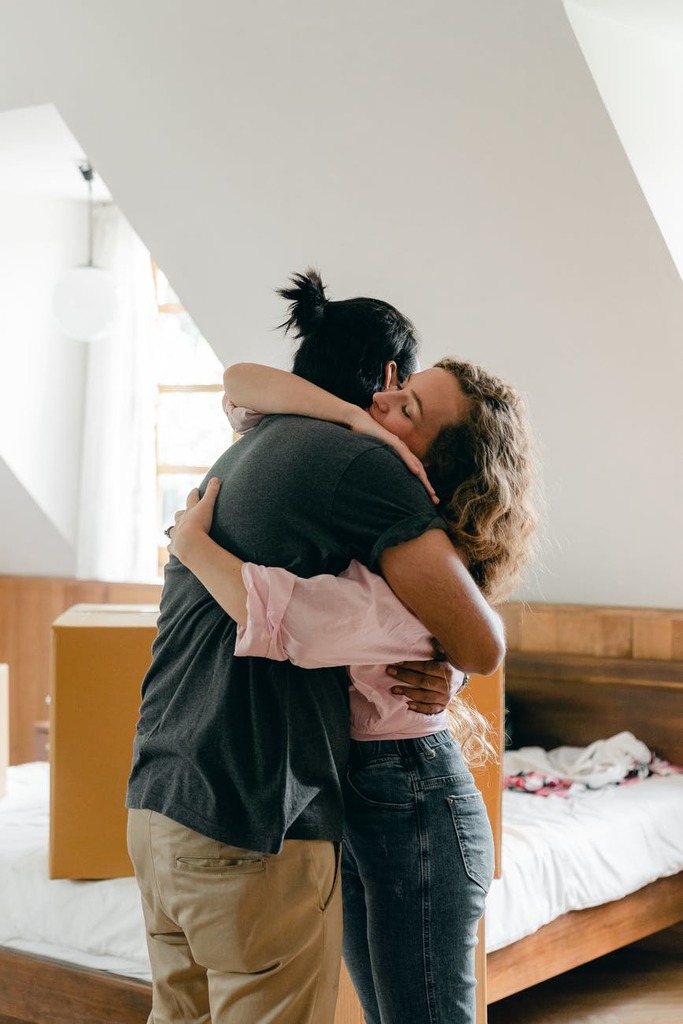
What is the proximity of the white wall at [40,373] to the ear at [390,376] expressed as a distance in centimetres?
349

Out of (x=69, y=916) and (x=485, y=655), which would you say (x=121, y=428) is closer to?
(x=69, y=916)

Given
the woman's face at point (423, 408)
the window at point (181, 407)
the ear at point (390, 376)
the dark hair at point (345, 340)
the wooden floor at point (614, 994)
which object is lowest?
the wooden floor at point (614, 994)

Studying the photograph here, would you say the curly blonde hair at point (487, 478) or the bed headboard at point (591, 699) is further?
the bed headboard at point (591, 699)

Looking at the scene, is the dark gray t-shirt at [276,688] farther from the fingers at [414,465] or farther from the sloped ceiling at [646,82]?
the sloped ceiling at [646,82]

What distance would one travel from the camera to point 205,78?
3.09 m

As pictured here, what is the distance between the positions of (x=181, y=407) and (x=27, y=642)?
4.08 ft

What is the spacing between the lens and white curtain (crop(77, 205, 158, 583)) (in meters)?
5.04

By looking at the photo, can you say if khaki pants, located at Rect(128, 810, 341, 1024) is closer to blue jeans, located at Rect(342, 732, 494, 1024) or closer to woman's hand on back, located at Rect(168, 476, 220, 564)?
blue jeans, located at Rect(342, 732, 494, 1024)

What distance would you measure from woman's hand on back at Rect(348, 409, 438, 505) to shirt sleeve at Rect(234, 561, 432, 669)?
0.44 feet

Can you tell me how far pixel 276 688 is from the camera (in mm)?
1434

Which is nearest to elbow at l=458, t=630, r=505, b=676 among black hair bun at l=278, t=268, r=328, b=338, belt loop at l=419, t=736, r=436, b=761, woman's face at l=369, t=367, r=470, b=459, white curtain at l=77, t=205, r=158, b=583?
belt loop at l=419, t=736, r=436, b=761

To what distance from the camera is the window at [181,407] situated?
5.18 m

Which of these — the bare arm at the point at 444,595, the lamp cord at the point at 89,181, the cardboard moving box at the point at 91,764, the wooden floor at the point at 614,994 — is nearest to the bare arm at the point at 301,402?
the bare arm at the point at 444,595

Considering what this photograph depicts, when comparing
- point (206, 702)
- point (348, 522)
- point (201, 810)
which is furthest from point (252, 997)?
point (348, 522)
